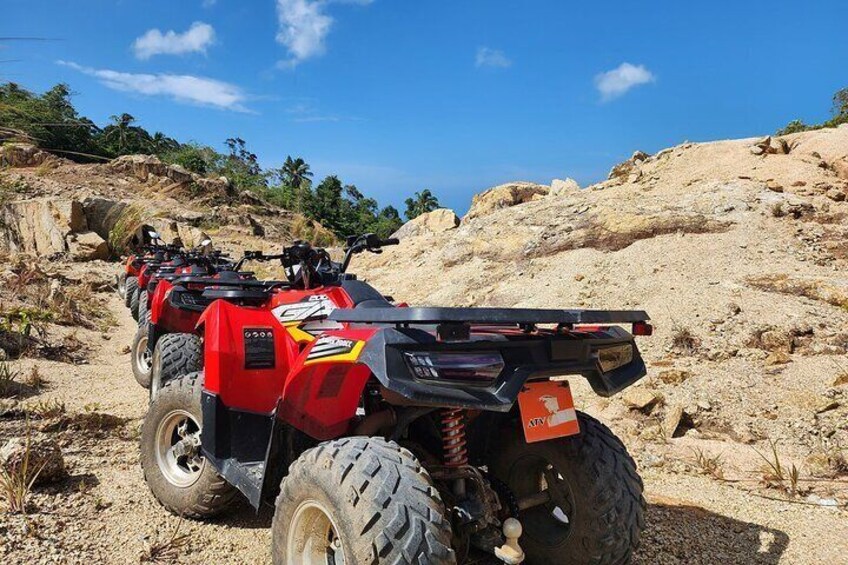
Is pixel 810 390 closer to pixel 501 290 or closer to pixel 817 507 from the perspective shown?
pixel 817 507

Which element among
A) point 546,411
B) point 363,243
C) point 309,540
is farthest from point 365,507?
point 363,243

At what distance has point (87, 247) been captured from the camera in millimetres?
17031

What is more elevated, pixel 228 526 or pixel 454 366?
pixel 454 366

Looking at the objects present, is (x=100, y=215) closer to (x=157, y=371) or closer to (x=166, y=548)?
(x=157, y=371)

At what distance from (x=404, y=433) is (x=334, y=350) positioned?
52 centimetres

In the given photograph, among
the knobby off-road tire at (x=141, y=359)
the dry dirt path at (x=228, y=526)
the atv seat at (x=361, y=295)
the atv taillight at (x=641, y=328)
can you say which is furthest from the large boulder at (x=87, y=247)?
the atv taillight at (x=641, y=328)

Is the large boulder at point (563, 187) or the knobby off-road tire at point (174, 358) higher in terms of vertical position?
the large boulder at point (563, 187)

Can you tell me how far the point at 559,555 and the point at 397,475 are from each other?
1.15 meters

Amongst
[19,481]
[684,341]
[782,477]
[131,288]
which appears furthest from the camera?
[131,288]

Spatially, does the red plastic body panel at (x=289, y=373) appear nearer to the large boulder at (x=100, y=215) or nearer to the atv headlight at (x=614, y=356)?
the atv headlight at (x=614, y=356)

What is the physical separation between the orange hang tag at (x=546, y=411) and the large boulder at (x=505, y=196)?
16281 millimetres

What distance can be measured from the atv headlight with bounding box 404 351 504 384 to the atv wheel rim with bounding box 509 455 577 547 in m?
0.89

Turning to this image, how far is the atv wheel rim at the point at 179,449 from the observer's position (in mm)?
3020

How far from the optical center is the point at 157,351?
179 inches
